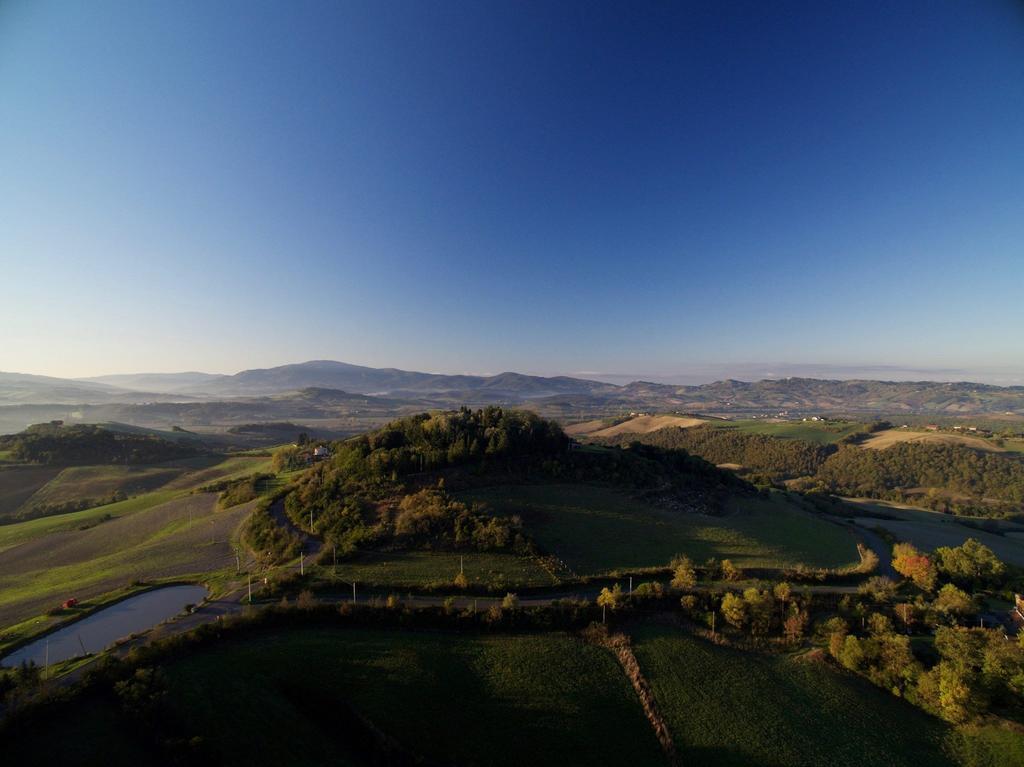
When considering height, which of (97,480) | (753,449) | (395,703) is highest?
(395,703)

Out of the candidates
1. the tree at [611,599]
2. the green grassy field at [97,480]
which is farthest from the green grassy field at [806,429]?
the green grassy field at [97,480]

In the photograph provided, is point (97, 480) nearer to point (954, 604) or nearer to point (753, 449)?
point (954, 604)

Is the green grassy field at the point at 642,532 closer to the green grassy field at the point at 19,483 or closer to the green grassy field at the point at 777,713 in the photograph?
the green grassy field at the point at 777,713

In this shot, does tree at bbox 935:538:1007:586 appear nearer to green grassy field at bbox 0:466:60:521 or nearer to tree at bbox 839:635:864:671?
tree at bbox 839:635:864:671

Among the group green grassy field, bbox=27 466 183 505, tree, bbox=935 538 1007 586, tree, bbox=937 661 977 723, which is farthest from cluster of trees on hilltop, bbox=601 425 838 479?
green grassy field, bbox=27 466 183 505

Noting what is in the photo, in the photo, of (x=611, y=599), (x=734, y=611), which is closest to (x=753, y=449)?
(x=734, y=611)

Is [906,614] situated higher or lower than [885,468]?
higher
